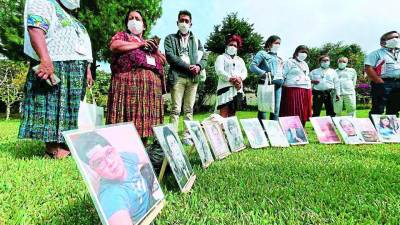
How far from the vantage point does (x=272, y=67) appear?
620cm

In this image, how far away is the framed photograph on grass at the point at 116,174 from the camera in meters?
1.26

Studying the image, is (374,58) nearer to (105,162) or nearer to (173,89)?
(173,89)

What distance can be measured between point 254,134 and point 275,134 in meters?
0.40

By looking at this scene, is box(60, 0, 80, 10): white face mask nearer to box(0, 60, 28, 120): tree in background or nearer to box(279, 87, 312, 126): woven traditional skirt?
box(279, 87, 312, 126): woven traditional skirt

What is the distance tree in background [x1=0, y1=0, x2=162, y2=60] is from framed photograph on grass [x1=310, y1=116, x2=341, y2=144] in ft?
35.8

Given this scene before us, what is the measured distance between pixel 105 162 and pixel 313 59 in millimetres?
37153

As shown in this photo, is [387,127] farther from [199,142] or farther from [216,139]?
[199,142]

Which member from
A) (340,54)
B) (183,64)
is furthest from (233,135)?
(340,54)

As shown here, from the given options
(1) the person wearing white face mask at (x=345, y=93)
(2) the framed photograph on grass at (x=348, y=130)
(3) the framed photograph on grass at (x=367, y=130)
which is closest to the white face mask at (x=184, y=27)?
(2) the framed photograph on grass at (x=348, y=130)

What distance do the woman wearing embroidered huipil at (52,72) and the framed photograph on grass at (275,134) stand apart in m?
2.72

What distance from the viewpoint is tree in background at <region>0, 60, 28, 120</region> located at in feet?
57.5

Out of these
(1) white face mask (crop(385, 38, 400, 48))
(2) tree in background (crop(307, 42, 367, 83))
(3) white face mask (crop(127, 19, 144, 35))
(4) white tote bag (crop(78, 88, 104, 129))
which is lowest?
(4) white tote bag (crop(78, 88, 104, 129))

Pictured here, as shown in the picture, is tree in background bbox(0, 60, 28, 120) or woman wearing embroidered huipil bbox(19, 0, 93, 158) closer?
woman wearing embroidered huipil bbox(19, 0, 93, 158)

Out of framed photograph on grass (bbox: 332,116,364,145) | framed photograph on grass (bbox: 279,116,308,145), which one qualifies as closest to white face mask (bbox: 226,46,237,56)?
framed photograph on grass (bbox: 279,116,308,145)
